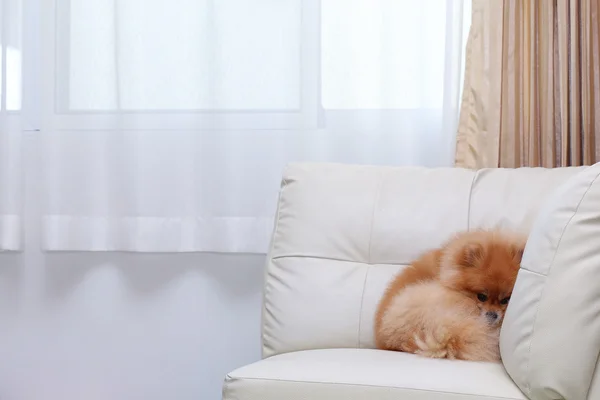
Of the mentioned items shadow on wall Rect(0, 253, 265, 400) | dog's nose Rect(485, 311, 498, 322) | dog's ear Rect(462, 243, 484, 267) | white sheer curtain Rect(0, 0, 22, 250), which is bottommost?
shadow on wall Rect(0, 253, 265, 400)

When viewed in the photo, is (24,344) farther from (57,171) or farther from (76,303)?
(57,171)

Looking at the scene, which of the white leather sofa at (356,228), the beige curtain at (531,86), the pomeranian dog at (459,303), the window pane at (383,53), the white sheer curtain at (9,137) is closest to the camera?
the pomeranian dog at (459,303)

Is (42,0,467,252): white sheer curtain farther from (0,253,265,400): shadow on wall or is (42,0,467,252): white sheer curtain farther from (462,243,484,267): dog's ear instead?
(462,243,484,267): dog's ear

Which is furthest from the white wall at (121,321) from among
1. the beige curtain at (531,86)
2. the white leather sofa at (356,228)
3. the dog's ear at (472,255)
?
the dog's ear at (472,255)

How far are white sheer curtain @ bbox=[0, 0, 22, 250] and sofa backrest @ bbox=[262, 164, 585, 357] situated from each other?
3.00 ft

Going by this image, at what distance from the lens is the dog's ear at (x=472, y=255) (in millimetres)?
1498

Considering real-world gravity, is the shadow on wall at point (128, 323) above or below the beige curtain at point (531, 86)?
below

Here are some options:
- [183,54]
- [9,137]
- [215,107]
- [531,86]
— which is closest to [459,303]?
[531,86]

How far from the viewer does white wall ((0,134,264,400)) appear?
2.27 metres

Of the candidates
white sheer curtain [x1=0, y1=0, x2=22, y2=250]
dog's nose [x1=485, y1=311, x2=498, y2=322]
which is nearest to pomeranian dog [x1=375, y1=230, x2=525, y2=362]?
dog's nose [x1=485, y1=311, x2=498, y2=322]

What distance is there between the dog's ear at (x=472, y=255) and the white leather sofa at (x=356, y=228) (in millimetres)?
211

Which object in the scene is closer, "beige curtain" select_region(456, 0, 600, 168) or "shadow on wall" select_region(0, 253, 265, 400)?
"beige curtain" select_region(456, 0, 600, 168)

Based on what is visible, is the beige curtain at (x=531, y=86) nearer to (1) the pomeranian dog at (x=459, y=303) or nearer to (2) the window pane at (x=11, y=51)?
(1) the pomeranian dog at (x=459, y=303)

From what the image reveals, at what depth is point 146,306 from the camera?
230cm
